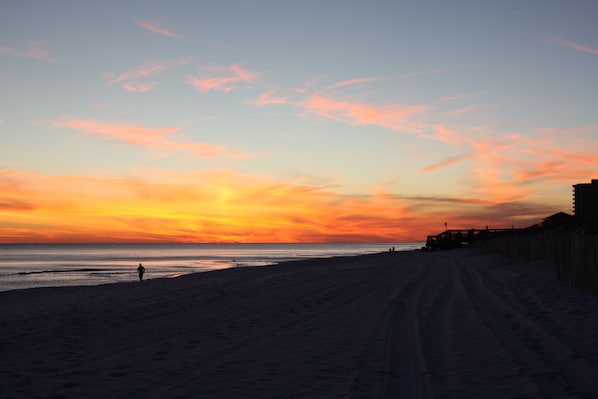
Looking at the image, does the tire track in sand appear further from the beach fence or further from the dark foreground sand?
the beach fence

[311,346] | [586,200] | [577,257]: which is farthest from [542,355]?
[586,200]

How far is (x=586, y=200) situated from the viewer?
115 feet

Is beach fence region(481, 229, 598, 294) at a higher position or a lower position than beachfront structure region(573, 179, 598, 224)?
lower

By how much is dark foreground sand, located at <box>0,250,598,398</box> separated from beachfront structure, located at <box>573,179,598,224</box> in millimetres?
22476

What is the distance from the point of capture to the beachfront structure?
1363 inches

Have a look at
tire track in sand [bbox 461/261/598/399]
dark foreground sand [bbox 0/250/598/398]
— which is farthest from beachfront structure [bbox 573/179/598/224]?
tire track in sand [bbox 461/261/598/399]

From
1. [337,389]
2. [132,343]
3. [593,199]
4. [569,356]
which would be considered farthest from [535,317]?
[593,199]

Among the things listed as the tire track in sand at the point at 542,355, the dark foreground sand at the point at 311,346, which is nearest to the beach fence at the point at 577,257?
the dark foreground sand at the point at 311,346

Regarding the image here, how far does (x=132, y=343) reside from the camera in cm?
909

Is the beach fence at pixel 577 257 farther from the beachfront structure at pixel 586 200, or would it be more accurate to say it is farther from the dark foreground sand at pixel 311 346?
the beachfront structure at pixel 586 200

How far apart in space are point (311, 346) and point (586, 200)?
3198 centimetres

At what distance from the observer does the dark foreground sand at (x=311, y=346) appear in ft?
20.4

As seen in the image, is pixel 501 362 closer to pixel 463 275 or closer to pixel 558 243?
pixel 558 243

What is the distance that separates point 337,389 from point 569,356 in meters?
3.39
